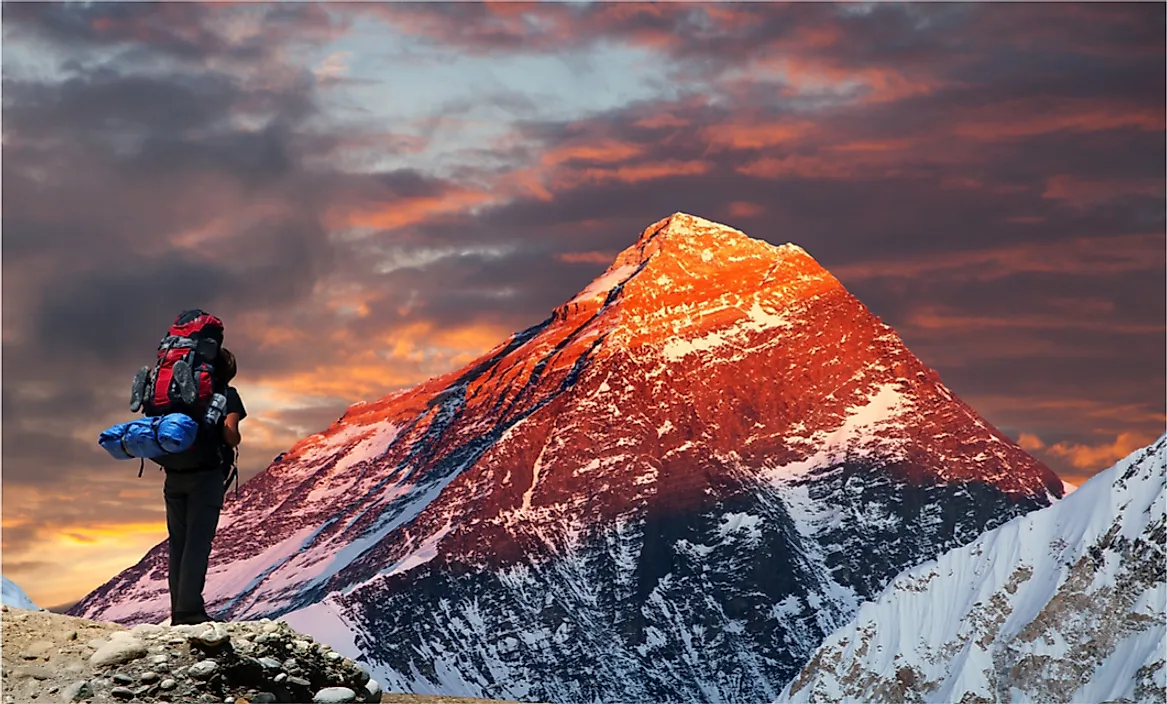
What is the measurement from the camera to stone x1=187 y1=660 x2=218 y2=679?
72.7ft

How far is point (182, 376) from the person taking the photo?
24.1 meters

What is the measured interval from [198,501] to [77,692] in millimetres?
3812

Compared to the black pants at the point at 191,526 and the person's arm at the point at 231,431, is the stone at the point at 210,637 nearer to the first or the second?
the black pants at the point at 191,526

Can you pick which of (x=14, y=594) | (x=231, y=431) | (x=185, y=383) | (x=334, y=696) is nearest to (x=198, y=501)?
(x=231, y=431)

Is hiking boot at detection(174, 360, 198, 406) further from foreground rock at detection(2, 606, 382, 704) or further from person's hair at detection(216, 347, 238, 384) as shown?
foreground rock at detection(2, 606, 382, 704)

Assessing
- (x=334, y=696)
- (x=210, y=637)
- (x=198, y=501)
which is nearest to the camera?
(x=210, y=637)

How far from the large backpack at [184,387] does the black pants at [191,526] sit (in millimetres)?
294

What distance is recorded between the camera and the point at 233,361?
24812 millimetres

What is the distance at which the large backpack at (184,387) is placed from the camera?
2411 cm

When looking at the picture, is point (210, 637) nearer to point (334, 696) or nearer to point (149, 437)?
point (334, 696)

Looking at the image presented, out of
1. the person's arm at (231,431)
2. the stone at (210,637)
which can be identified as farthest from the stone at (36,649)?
the person's arm at (231,431)

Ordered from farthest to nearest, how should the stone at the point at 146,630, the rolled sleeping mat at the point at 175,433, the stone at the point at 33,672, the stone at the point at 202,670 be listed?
1. the rolled sleeping mat at the point at 175,433
2. the stone at the point at 146,630
3. the stone at the point at 33,672
4. the stone at the point at 202,670

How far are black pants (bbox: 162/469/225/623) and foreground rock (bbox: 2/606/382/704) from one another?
1.25 metres

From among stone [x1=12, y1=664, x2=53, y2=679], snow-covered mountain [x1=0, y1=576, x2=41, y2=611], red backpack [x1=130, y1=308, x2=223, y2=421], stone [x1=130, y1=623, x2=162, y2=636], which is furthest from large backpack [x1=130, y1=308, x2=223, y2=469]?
snow-covered mountain [x1=0, y1=576, x2=41, y2=611]
